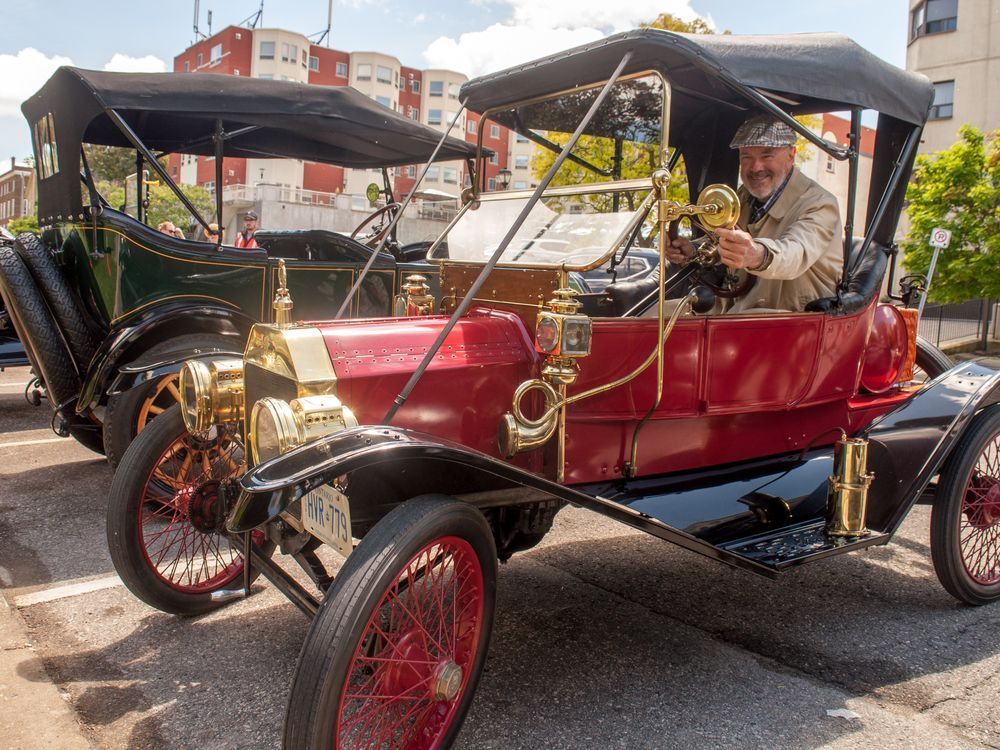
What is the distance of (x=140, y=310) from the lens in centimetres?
480

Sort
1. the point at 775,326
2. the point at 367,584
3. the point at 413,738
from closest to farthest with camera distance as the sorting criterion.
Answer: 1. the point at 367,584
2. the point at 413,738
3. the point at 775,326

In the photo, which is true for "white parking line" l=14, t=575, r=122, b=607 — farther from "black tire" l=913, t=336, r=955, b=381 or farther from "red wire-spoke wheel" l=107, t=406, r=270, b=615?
"black tire" l=913, t=336, r=955, b=381

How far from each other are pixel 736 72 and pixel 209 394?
2.09 metres

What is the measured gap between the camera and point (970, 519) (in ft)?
11.5

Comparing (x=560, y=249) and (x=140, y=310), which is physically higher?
(x=560, y=249)

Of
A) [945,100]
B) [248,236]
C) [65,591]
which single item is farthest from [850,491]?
[945,100]

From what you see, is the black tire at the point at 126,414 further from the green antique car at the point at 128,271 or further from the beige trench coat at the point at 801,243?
the beige trench coat at the point at 801,243

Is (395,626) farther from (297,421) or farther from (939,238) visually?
(939,238)

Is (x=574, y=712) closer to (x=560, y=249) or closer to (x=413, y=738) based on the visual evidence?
(x=413, y=738)

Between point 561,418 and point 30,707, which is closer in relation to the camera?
point 30,707

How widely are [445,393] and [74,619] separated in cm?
180

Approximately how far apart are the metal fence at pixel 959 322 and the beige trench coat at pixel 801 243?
14823 mm

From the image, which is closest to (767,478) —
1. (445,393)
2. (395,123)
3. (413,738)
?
Answer: (445,393)

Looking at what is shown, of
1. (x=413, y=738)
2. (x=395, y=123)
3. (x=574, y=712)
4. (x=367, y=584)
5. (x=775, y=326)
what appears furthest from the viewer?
(x=395, y=123)
